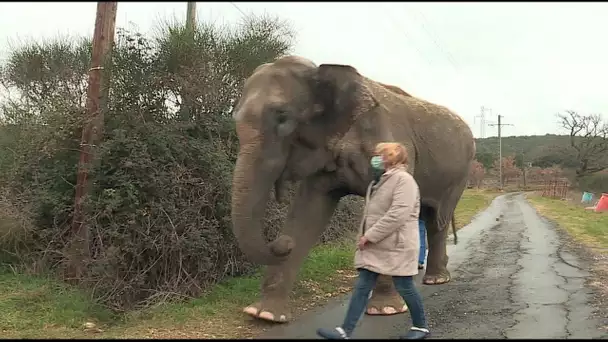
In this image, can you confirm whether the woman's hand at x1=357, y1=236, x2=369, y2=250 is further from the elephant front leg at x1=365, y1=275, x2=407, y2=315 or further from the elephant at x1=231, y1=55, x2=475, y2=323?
the elephant front leg at x1=365, y1=275, x2=407, y2=315

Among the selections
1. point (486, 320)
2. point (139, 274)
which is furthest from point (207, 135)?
point (486, 320)

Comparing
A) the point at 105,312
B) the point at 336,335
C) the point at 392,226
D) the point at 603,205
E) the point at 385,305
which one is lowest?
the point at 603,205

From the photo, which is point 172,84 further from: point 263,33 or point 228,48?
point 263,33

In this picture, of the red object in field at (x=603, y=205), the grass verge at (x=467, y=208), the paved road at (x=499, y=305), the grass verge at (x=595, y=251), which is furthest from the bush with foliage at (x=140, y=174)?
the red object in field at (x=603, y=205)

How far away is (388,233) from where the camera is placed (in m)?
5.19

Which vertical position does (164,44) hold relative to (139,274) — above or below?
above

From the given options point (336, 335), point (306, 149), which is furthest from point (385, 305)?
point (306, 149)

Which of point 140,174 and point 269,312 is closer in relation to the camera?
point 269,312

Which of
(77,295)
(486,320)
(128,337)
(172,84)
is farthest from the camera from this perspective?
(172,84)

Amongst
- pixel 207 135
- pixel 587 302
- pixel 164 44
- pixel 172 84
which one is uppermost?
pixel 164 44

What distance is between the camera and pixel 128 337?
5.66 meters

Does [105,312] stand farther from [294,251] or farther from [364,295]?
[364,295]

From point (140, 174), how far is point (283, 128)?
2628 mm

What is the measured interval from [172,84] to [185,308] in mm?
3374
